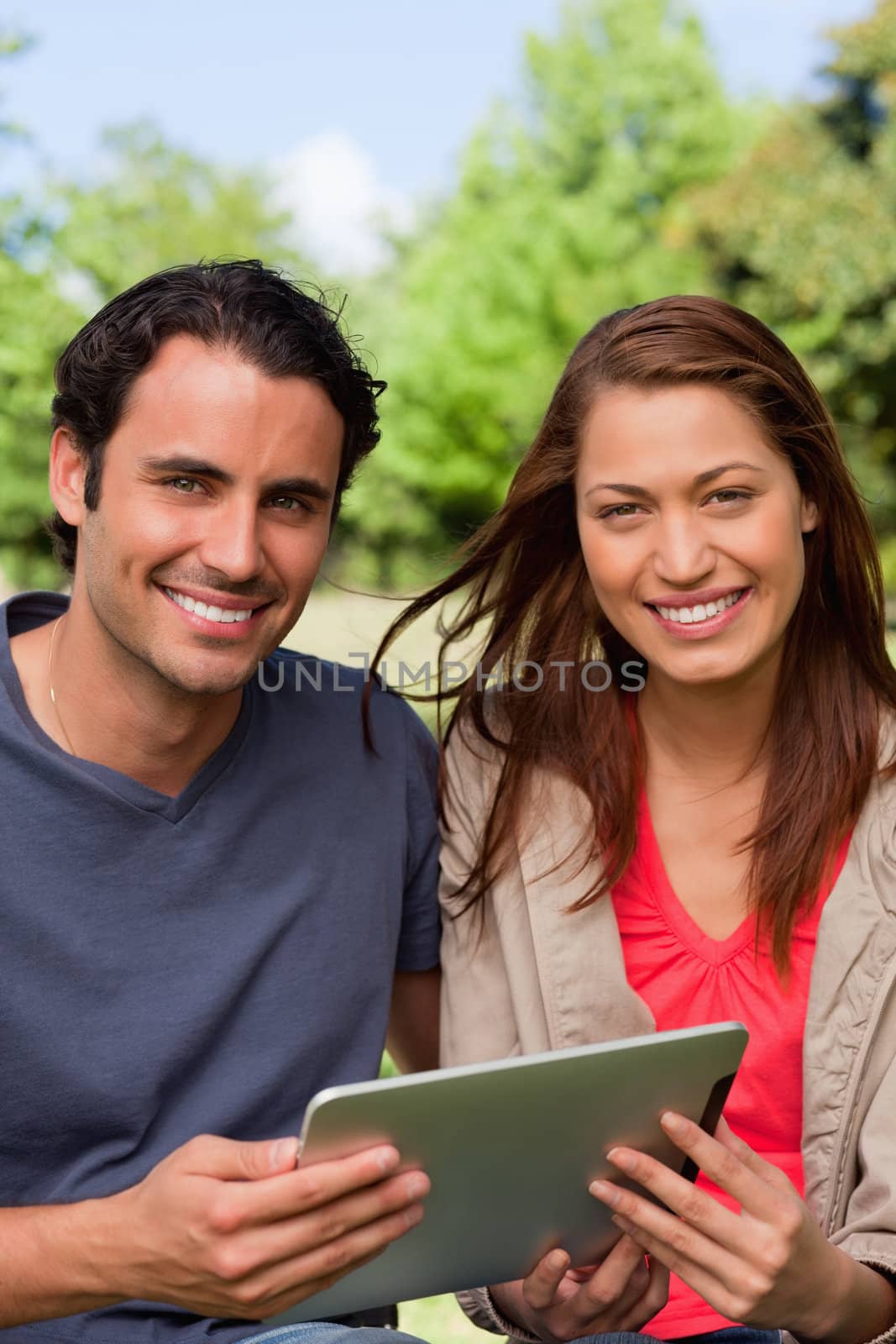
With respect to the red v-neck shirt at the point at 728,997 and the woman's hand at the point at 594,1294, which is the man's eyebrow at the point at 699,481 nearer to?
the red v-neck shirt at the point at 728,997

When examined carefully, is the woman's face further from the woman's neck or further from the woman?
the woman's neck

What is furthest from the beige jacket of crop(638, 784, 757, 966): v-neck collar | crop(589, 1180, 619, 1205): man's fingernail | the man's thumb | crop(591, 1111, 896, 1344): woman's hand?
the man's thumb

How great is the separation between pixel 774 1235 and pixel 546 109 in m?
30.1

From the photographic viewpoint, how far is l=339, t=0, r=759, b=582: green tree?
23.3 meters

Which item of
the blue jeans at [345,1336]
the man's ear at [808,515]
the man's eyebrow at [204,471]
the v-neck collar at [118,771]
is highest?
the man's ear at [808,515]

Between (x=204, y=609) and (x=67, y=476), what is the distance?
0.37 metres

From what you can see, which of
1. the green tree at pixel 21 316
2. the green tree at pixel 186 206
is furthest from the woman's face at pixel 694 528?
Result: the green tree at pixel 186 206

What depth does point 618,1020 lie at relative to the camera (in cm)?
232

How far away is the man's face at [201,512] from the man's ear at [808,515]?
0.85m

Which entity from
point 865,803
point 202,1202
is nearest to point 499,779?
point 865,803

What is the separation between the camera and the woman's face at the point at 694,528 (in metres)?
2.24

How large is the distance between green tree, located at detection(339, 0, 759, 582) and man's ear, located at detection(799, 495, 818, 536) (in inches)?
774

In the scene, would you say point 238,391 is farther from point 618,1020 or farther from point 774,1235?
point 774,1235

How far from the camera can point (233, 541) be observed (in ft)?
6.77
